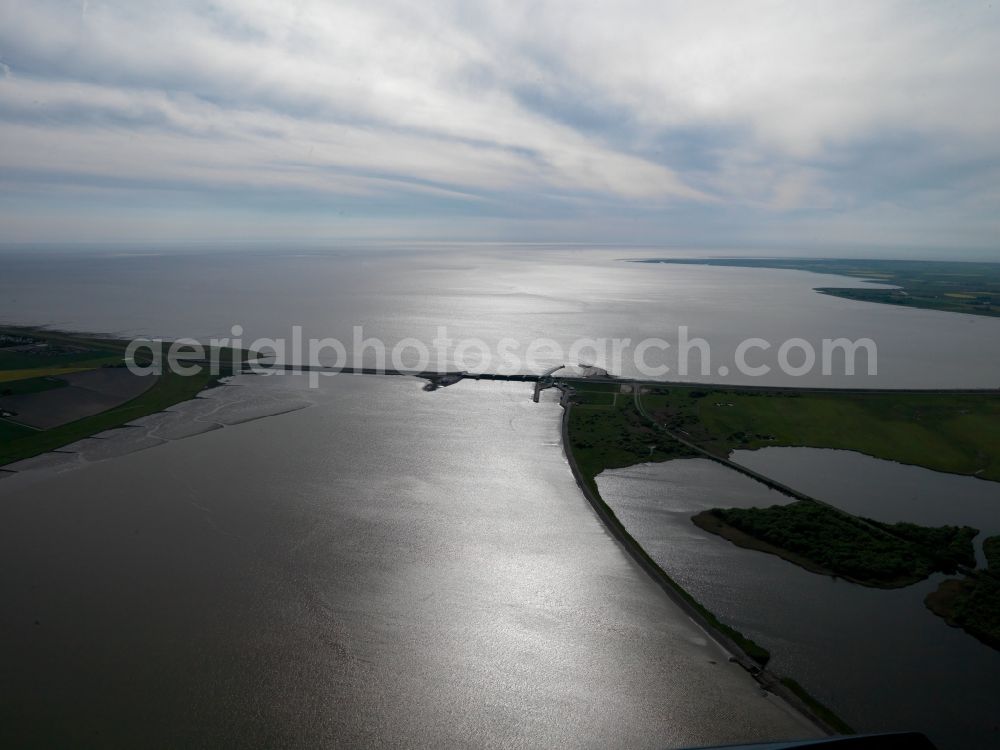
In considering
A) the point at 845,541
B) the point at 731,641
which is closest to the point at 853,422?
the point at 845,541

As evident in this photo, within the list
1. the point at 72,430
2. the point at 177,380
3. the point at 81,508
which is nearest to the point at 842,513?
the point at 81,508

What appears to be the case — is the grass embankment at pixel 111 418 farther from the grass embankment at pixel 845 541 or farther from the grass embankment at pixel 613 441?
the grass embankment at pixel 845 541

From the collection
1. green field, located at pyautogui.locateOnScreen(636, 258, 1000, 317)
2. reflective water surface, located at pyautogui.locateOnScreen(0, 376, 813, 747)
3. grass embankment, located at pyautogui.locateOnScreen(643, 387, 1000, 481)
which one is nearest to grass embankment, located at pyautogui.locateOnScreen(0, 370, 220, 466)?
reflective water surface, located at pyautogui.locateOnScreen(0, 376, 813, 747)

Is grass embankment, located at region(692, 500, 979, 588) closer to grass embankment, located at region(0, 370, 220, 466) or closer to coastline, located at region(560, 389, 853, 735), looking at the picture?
coastline, located at region(560, 389, 853, 735)

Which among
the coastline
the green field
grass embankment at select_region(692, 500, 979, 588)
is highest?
the green field

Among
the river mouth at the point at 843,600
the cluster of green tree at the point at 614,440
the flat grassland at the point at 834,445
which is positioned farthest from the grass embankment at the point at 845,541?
the cluster of green tree at the point at 614,440

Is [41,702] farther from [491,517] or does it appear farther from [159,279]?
[159,279]
